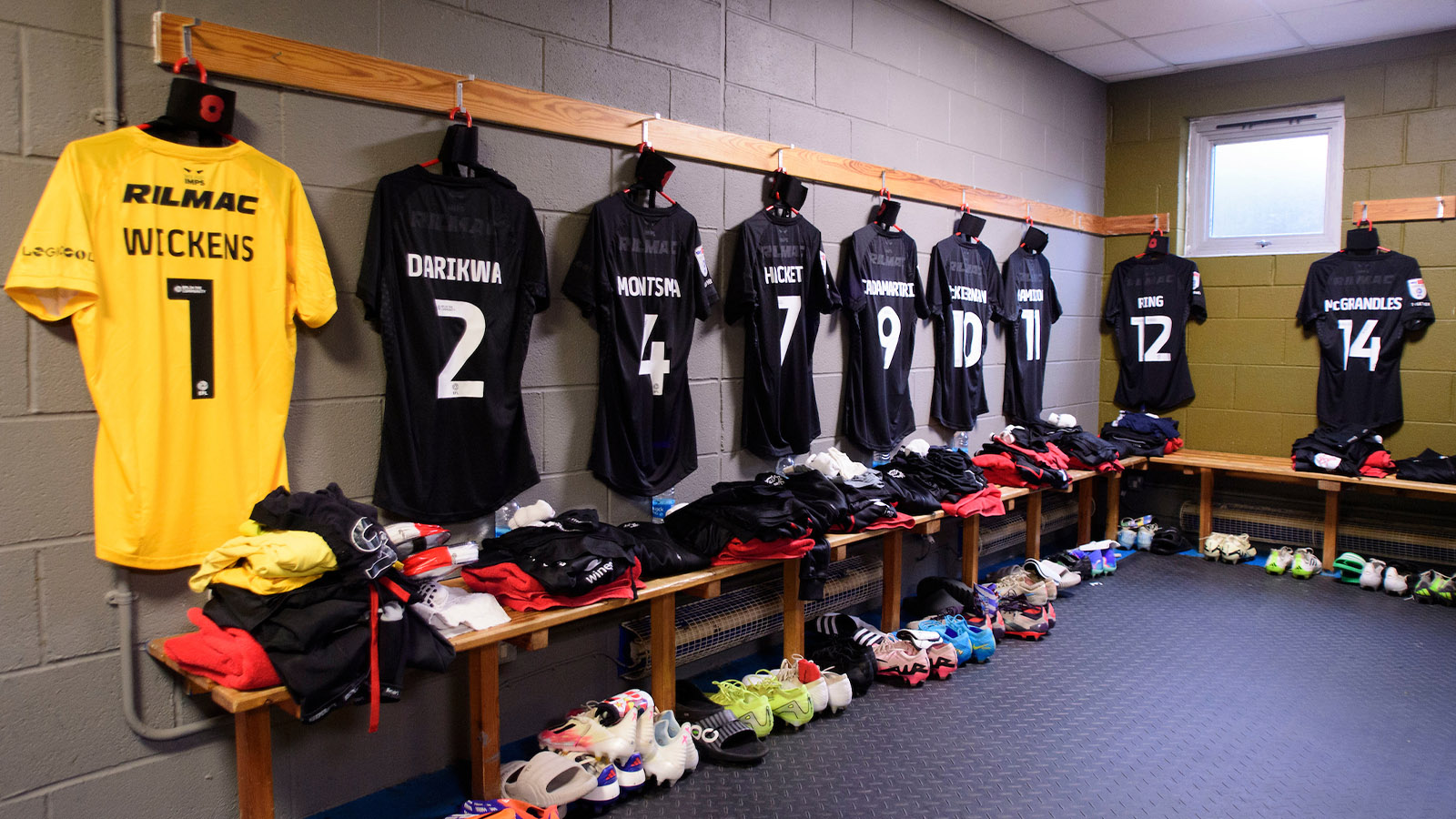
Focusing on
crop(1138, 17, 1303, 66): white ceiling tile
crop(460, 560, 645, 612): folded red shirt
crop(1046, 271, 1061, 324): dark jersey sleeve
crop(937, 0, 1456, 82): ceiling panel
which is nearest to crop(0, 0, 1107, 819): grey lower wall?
crop(460, 560, 645, 612): folded red shirt

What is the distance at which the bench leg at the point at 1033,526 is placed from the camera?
4.54 m

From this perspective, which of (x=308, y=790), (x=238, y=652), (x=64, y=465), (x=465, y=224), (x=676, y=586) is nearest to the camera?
(x=238, y=652)

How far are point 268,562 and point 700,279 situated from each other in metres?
1.68

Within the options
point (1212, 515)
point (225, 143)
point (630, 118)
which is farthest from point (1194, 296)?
point (225, 143)

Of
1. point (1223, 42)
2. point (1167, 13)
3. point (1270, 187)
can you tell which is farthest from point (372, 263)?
point (1270, 187)

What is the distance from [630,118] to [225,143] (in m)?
1.23

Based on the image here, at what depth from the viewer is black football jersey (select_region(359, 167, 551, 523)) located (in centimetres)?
238

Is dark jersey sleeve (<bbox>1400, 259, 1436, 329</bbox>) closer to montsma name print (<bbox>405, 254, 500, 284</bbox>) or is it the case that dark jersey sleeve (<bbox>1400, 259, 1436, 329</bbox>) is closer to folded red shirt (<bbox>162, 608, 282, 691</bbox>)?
montsma name print (<bbox>405, 254, 500, 284</bbox>)

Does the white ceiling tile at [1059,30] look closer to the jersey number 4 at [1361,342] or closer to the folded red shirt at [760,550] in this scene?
the jersey number 4 at [1361,342]

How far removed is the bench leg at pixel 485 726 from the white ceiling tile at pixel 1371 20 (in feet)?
15.3

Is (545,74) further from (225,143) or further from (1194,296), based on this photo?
(1194,296)

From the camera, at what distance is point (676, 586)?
2.65m

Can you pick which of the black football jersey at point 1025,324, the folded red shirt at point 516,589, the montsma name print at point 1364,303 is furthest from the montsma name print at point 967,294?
the folded red shirt at point 516,589

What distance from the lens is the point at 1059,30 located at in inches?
183
